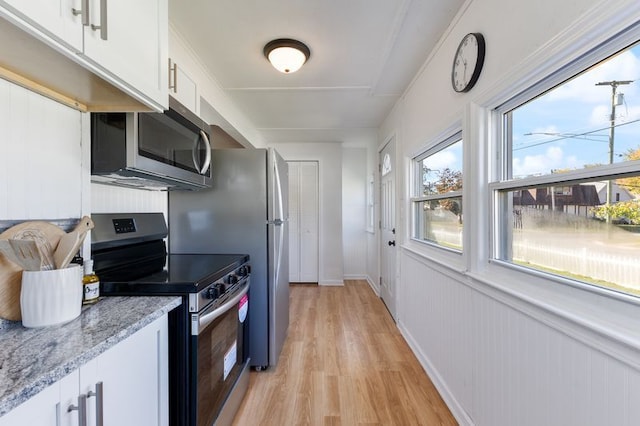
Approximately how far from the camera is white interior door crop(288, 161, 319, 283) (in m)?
4.71

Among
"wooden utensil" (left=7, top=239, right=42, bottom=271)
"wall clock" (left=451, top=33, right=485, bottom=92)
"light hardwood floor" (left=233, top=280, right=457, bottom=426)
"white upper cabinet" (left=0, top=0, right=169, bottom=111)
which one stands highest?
"wall clock" (left=451, top=33, right=485, bottom=92)

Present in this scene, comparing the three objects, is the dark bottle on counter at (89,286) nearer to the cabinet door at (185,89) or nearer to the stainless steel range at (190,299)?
the stainless steel range at (190,299)

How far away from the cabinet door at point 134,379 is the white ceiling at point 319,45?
67.4 inches

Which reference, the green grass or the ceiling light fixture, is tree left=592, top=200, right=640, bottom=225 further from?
the ceiling light fixture

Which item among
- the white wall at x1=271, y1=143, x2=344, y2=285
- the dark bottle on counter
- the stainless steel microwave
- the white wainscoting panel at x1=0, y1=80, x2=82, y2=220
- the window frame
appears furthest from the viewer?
the white wall at x1=271, y1=143, x2=344, y2=285

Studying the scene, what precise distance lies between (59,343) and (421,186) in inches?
102

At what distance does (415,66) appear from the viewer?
7.64ft

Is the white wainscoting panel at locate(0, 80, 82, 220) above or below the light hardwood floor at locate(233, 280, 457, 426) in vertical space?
above

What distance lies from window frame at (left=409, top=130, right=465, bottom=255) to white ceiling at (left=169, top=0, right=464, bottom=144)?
2.17 feet

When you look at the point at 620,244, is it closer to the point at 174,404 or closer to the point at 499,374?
the point at 499,374

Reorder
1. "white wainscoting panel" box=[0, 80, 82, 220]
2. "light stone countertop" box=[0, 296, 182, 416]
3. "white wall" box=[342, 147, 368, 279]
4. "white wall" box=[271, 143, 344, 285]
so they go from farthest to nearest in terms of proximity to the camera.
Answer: "white wall" box=[342, 147, 368, 279] < "white wall" box=[271, 143, 344, 285] < "white wainscoting panel" box=[0, 80, 82, 220] < "light stone countertop" box=[0, 296, 182, 416]

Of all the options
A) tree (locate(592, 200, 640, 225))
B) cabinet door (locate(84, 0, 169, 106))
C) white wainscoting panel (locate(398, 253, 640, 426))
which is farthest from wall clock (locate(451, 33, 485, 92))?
cabinet door (locate(84, 0, 169, 106))

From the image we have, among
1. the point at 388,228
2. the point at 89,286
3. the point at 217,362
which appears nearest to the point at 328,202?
the point at 388,228

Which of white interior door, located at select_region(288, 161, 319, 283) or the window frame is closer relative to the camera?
the window frame
